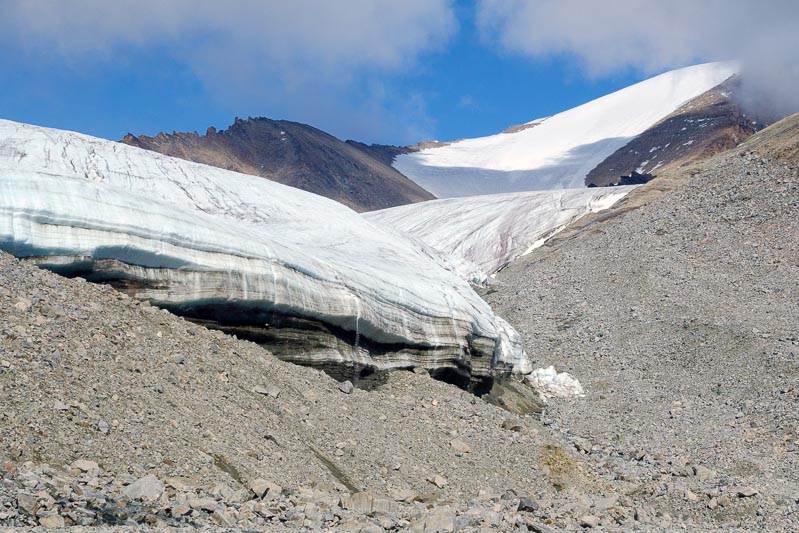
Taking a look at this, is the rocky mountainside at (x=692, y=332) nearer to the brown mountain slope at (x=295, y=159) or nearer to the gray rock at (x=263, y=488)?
the gray rock at (x=263, y=488)

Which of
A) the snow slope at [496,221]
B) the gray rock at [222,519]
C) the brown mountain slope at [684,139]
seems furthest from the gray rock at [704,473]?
the brown mountain slope at [684,139]

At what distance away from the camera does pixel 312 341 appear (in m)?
13.1

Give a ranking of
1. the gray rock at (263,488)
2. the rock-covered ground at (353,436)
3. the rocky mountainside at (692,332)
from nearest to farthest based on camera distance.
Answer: the rock-covered ground at (353,436), the gray rock at (263,488), the rocky mountainside at (692,332)

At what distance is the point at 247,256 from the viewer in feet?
39.8

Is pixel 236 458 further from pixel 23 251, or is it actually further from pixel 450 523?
pixel 23 251

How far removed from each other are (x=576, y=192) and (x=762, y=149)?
1399 cm

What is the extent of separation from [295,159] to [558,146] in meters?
35.5

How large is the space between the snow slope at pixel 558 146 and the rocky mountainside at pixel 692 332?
1982 inches

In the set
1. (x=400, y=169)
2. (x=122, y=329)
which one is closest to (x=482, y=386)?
(x=122, y=329)

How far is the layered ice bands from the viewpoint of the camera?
427 inches

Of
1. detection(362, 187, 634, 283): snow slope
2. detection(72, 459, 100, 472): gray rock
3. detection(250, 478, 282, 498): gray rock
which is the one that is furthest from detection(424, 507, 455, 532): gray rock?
detection(362, 187, 634, 283): snow slope

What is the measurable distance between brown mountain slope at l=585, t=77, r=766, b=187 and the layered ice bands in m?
57.0

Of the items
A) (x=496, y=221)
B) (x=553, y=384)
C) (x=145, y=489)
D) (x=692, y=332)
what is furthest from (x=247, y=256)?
(x=496, y=221)

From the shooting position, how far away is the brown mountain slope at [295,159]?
241 ft
